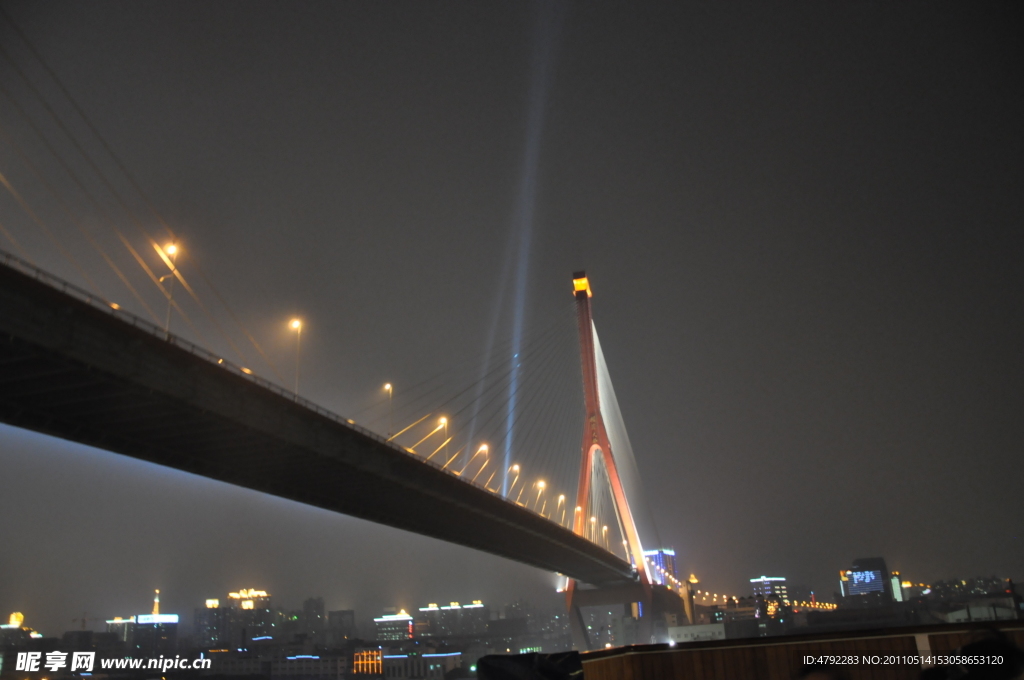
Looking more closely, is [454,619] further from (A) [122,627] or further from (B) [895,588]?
(B) [895,588]

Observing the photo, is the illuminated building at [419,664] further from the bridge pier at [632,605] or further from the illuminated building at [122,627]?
the illuminated building at [122,627]

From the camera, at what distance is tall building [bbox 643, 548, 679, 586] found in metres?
69.3

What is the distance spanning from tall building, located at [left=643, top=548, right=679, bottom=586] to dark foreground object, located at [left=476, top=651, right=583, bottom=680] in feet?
191

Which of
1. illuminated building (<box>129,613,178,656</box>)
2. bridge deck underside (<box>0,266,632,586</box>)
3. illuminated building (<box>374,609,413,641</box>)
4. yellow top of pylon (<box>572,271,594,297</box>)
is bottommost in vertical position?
illuminated building (<box>374,609,413,641</box>)

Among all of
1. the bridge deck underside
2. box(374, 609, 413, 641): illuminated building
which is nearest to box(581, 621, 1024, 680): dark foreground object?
the bridge deck underside

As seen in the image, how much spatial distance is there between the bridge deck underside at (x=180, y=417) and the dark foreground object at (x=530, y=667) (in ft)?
51.4

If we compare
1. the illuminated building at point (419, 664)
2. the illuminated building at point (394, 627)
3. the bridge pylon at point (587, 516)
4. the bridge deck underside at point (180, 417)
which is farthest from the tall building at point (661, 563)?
the illuminated building at point (394, 627)

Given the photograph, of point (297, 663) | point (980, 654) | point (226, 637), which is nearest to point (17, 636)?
point (297, 663)

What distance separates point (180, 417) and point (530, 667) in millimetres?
19587

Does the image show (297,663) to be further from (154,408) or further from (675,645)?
(675,645)

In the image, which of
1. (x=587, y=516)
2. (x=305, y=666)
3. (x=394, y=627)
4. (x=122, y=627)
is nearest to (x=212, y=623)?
(x=122, y=627)

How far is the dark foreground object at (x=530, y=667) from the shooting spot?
519 centimetres

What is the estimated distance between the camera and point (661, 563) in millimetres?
114750

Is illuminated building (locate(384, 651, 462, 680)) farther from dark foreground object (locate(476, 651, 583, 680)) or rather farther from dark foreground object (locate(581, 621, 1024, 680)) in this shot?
dark foreground object (locate(476, 651, 583, 680))
